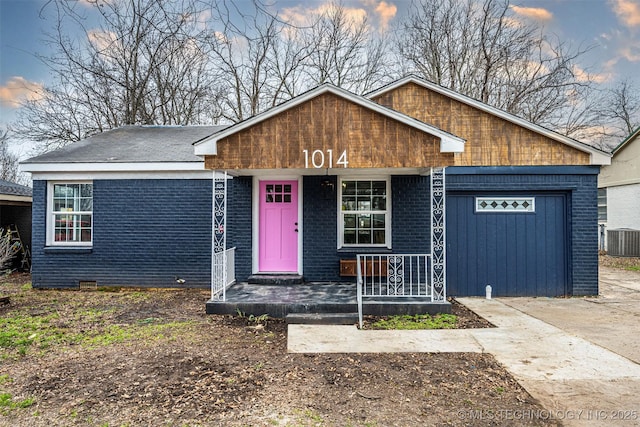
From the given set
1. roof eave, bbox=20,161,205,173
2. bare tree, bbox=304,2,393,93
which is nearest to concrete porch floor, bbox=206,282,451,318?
roof eave, bbox=20,161,205,173

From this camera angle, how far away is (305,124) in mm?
6055

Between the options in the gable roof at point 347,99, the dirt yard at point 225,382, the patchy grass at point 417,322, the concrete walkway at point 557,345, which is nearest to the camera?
the dirt yard at point 225,382

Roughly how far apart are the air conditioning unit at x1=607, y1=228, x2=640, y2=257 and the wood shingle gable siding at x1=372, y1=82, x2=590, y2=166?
9.34m

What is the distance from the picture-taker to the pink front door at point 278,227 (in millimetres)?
8102

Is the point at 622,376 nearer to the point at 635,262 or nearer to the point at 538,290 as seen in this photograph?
Result: the point at 538,290

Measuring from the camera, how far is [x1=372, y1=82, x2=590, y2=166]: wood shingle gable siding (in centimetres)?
767

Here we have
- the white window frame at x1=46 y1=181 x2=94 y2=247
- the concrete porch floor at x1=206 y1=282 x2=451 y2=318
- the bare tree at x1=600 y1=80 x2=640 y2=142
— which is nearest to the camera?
the concrete porch floor at x1=206 y1=282 x2=451 y2=318

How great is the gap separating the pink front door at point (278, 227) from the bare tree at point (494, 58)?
12237 mm

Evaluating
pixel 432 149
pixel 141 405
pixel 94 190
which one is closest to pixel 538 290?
pixel 432 149

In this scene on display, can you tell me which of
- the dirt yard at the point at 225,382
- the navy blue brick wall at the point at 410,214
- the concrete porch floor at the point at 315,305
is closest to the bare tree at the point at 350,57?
the navy blue brick wall at the point at 410,214

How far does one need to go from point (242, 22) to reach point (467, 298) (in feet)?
22.5

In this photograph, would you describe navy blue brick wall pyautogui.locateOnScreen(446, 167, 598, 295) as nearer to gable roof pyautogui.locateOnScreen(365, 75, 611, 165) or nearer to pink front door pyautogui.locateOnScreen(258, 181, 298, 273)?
gable roof pyautogui.locateOnScreen(365, 75, 611, 165)

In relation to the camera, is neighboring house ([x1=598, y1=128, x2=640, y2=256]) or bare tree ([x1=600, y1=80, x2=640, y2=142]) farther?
bare tree ([x1=600, y1=80, x2=640, y2=142])

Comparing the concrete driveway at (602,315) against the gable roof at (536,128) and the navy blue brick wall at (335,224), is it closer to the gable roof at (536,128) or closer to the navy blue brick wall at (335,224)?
the navy blue brick wall at (335,224)
